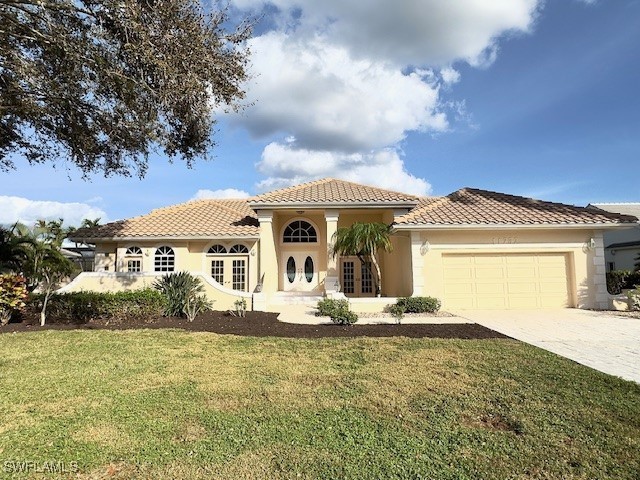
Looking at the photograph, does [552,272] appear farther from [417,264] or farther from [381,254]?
[381,254]

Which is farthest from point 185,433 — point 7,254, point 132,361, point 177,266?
point 177,266

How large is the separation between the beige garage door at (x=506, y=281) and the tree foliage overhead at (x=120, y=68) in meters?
11.2

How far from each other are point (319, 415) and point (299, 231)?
639 inches

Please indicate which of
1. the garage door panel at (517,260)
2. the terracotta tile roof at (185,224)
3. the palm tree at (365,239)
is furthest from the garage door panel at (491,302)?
the terracotta tile roof at (185,224)

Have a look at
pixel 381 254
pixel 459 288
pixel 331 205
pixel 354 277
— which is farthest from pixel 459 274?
pixel 331 205

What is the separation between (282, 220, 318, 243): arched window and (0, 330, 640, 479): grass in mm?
12812

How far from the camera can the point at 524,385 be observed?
591cm

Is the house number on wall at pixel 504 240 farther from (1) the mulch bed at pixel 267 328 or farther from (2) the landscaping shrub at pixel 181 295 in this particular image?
(2) the landscaping shrub at pixel 181 295

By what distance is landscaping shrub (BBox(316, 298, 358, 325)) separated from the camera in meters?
11.7

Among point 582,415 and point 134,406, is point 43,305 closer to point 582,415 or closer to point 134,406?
point 134,406

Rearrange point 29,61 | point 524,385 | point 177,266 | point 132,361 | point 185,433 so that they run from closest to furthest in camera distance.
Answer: point 185,433 < point 524,385 < point 132,361 < point 29,61 < point 177,266

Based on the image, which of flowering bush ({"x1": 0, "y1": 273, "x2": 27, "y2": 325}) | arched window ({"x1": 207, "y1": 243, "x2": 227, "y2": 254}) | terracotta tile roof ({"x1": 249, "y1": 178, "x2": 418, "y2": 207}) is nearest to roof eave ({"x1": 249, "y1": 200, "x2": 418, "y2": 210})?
terracotta tile roof ({"x1": 249, "y1": 178, "x2": 418, "y2": 207})

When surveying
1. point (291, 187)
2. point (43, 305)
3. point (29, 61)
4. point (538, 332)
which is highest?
point (29, 61)

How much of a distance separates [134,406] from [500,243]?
15.0m
